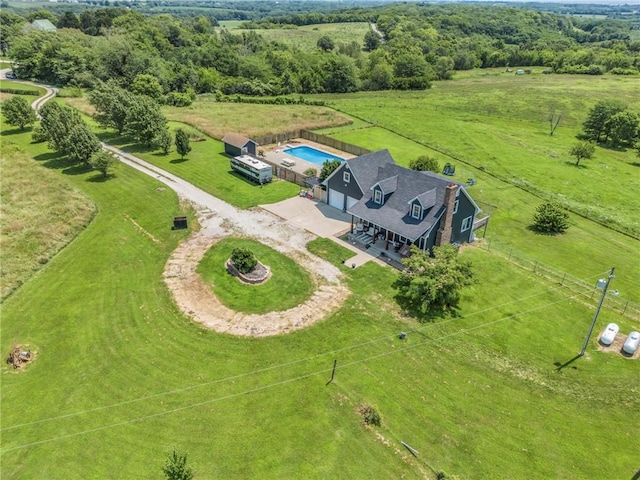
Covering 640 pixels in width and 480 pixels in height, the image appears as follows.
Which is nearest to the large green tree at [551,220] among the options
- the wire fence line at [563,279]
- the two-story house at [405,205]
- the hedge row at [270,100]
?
the wire fence line at [563,279]

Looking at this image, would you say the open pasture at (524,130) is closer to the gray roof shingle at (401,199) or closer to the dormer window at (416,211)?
the gray roof shingle at (401,199)

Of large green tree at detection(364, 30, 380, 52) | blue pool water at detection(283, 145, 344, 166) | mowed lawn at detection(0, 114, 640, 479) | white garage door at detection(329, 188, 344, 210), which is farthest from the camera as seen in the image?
large green tree at detection(364, 30, 380, 52)

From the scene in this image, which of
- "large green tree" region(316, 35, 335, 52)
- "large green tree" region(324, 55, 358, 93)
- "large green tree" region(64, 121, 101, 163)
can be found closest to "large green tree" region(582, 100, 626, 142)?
"large green tree" region(324, 55, 358, 93)

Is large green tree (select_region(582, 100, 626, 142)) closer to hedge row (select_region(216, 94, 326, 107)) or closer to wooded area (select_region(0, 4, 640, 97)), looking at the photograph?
wooded area (select_region(0, 4, 640, 97))

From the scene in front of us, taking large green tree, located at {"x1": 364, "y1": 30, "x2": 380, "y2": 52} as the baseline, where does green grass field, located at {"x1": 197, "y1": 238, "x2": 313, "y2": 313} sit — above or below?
below

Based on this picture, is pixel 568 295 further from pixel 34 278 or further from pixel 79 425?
pixel 34 278

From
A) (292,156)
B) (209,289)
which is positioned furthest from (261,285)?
(292,156)
